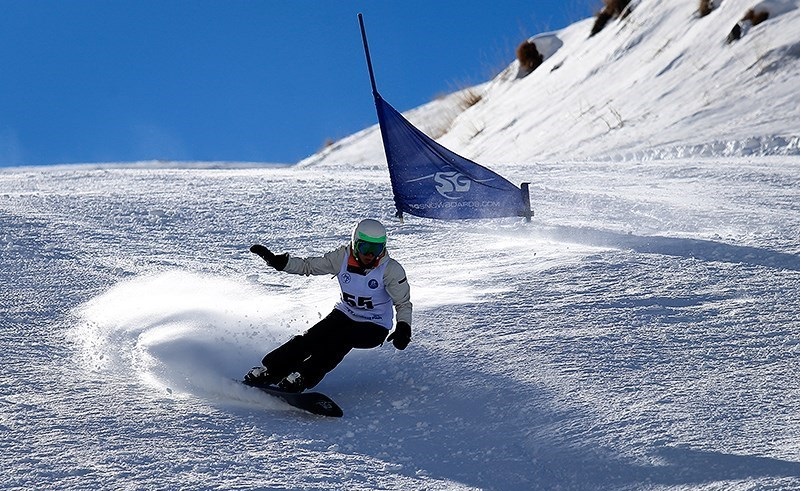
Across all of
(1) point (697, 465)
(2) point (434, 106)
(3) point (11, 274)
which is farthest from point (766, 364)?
(2) point (434, 106)

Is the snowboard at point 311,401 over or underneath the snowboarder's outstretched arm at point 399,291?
underneath

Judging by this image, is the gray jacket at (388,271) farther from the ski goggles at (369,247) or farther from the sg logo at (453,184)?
the sg logo at (453,184)

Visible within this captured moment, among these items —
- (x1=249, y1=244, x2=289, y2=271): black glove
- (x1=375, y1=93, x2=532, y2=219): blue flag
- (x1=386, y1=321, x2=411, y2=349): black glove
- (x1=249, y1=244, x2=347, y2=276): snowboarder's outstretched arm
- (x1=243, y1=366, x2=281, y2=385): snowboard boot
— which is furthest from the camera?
(x1=375, y1=93, x2=532, y2=219): blue flag

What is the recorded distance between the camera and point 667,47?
1808 centimetres

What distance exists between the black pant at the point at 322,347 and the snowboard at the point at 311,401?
17 cm

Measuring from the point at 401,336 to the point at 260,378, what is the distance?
767 mm

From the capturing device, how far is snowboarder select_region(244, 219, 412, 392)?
17.5 ft

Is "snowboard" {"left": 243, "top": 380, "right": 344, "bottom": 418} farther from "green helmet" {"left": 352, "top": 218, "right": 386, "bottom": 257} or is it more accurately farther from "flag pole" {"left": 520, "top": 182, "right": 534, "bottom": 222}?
"flag pole" {"left": 520, "top": 182, "right": 534, "bottom": 222}

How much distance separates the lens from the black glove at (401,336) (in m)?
5.15

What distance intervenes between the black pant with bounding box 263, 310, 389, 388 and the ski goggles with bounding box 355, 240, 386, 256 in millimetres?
377

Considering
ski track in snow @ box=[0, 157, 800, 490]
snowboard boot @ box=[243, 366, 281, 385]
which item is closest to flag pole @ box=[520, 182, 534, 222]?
ski track in snow @ box=[0, 157, 800, 490]

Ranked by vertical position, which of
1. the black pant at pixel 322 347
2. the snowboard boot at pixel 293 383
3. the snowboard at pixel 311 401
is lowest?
the snowboard at pixel 311 401

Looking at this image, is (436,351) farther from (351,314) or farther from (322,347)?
(322,347)

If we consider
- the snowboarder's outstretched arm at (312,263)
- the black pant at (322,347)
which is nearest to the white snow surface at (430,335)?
the black pant at (322,347)
